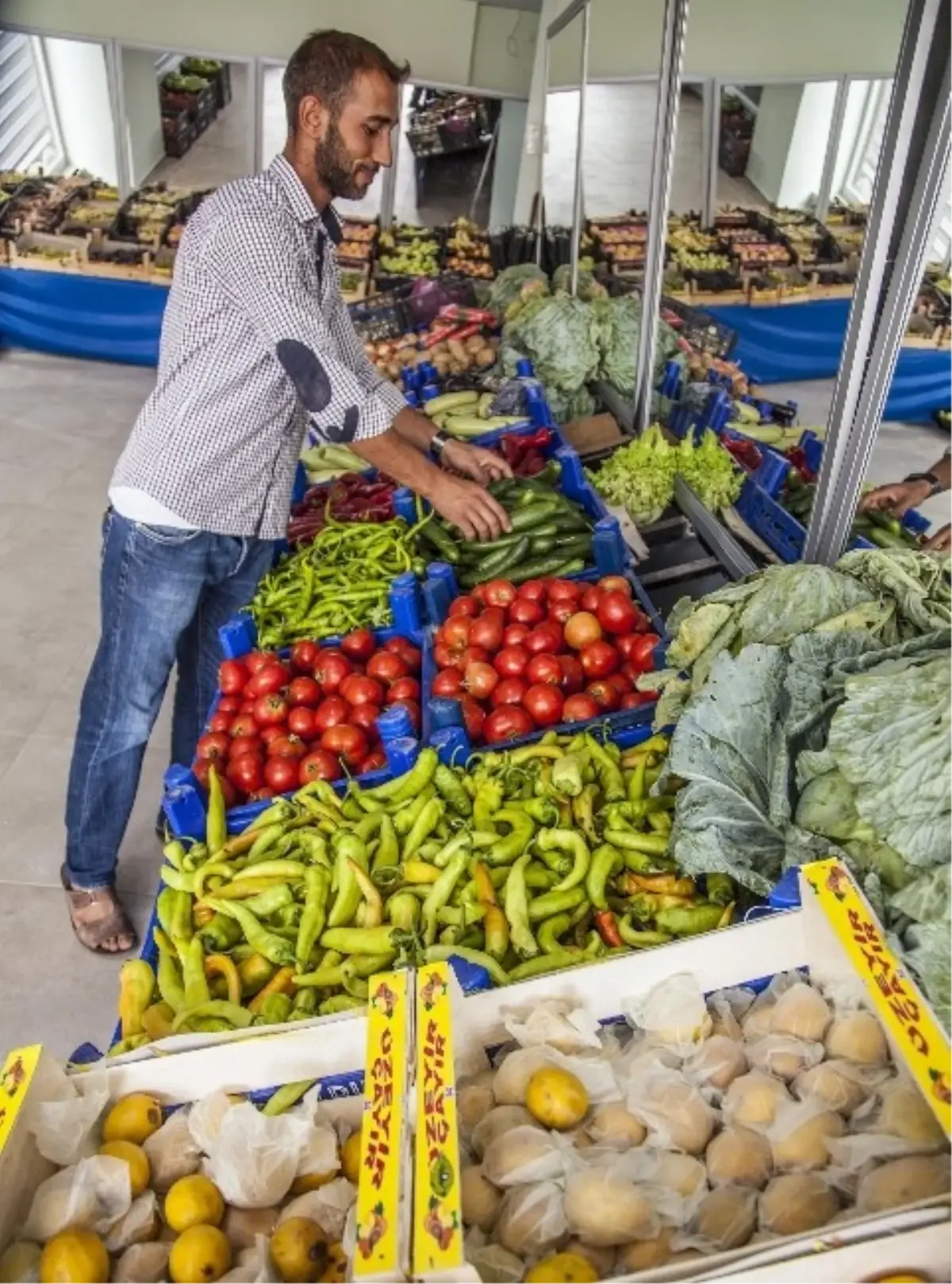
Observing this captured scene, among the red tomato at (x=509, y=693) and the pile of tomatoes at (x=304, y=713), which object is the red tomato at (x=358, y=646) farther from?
the red tomato at (x=509, y=693)

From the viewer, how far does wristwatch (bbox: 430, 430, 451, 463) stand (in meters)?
3.48

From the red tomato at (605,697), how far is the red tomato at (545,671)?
10 cm

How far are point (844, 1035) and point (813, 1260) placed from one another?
0.45 metres

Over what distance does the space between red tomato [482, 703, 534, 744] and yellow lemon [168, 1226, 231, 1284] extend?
136cm

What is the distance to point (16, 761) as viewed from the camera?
4.12m

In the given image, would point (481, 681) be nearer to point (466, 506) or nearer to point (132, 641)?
point (466, 506)

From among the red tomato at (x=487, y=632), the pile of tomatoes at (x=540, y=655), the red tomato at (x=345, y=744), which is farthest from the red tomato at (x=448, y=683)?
the red tomato at (x=345, y=744)

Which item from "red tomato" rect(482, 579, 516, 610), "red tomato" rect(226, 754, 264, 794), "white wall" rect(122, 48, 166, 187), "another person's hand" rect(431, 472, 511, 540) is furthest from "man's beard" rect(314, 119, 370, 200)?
"white wall" rect(122, 48, 166, 187)

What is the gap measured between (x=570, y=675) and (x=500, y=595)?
37 cm

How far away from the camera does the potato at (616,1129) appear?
4.66 ft

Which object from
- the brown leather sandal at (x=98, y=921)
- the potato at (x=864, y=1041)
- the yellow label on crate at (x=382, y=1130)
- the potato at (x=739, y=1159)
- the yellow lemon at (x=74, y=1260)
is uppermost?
the yellow label on crate at (x=382, y=1130)

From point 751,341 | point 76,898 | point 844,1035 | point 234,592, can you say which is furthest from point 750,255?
point 844,1035

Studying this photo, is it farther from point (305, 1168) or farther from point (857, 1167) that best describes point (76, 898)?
point (857, 1167)

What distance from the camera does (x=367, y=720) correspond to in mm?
2715
